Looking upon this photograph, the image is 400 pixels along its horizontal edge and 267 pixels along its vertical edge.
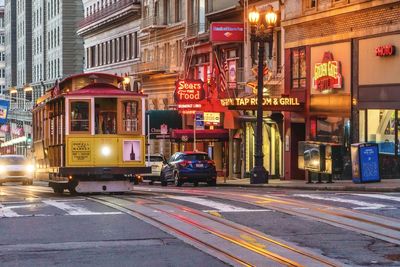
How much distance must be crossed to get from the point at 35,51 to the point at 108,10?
46.0 meters

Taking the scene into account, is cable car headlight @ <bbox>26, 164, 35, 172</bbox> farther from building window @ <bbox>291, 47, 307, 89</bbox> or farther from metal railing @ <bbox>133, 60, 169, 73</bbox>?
metal railing @ <bbox>133, 60, 169, 73</bbox>

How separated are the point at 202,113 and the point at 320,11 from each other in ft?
38.3

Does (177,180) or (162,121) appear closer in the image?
(177,180)

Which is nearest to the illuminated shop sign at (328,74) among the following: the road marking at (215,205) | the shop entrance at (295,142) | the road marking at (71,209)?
the shop entrance at (295,142)

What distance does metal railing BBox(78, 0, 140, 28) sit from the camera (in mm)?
66738

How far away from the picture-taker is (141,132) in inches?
970

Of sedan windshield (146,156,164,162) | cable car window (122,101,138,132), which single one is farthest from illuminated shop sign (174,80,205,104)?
cable car window (122,101,138,132)

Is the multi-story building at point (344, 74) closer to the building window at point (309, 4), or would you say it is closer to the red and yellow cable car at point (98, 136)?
the building window at point (309, 4)

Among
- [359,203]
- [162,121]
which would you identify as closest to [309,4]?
[162,121]

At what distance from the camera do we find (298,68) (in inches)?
1553

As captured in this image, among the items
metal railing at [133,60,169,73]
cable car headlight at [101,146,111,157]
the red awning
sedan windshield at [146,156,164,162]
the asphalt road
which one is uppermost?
metal railing at [133,60,169,73]

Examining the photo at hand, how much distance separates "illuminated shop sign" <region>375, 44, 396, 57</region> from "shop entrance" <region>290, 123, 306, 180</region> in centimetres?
754

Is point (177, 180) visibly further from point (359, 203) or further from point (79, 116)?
point (359, 203)

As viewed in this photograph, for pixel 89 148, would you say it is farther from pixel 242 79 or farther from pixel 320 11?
pixel 242 79
